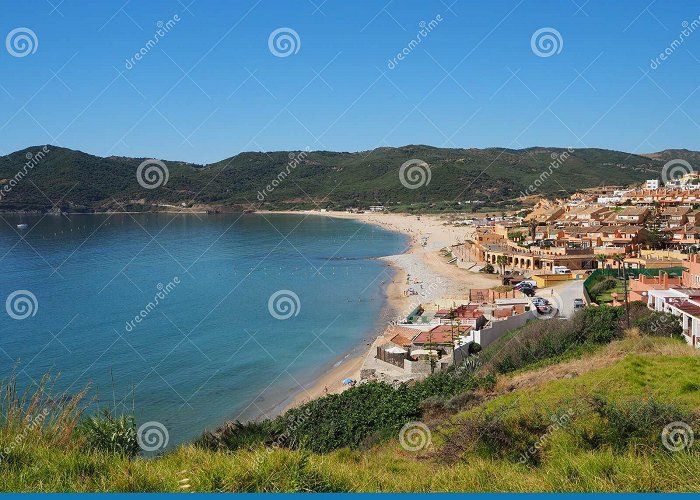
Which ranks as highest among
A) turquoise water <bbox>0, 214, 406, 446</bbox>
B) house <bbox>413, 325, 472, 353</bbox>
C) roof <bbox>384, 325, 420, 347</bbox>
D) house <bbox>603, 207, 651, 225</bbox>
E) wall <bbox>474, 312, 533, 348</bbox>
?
house <bbox>603, 207, 651, 225</bbox>

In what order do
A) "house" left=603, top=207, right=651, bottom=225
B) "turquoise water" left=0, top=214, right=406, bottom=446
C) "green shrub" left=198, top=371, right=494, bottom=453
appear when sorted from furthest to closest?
"house" left=603, top=207, right=651, bottom=225, "turquoise water" left=0, top=214, right=406, bottom=446, "green shrub" left=198, top=371, right=494, bottom=453

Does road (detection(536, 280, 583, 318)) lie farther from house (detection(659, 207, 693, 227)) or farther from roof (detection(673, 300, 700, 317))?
house (detection(659, 207, 693, 227))

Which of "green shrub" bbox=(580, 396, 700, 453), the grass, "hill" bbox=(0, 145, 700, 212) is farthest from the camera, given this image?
"hill" bbox=(0, 145, 700, 212)

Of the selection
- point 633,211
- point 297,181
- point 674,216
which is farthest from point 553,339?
point 297,181

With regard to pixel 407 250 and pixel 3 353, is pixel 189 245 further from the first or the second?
pixel 3 353

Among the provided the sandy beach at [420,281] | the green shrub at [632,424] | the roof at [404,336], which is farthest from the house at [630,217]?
the green shrub at [632,424]

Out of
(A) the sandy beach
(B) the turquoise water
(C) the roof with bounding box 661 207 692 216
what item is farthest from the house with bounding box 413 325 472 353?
(C) the roof with bounding box 661 207 692 216
